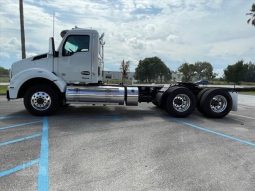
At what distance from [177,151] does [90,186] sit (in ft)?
7.18

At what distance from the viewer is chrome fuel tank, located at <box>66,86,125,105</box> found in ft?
29.2

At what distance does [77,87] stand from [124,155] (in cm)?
463

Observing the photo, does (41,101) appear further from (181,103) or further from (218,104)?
(218,104)

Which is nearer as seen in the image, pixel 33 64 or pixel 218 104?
pixel 33 64

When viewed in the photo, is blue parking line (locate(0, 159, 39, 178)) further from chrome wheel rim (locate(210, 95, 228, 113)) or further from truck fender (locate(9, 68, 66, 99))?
chrome wheel rim (locate(210, 95, 228, 113))

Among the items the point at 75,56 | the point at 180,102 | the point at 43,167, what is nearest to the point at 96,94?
the point at 75,56

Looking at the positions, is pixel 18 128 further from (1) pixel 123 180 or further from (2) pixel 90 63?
(1) pixel 123 180

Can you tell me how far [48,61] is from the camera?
909 centimetres

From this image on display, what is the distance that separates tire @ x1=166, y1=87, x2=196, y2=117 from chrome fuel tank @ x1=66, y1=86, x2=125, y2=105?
5.31ft

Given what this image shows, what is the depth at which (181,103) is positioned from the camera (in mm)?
9289

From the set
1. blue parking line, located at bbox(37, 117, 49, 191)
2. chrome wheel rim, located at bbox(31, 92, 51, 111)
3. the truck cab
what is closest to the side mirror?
the truck cab

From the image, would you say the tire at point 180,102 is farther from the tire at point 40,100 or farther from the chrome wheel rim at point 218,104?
the tire at point 40,100

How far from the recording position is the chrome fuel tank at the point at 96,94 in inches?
350

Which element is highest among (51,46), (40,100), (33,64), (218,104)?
(51,46)
